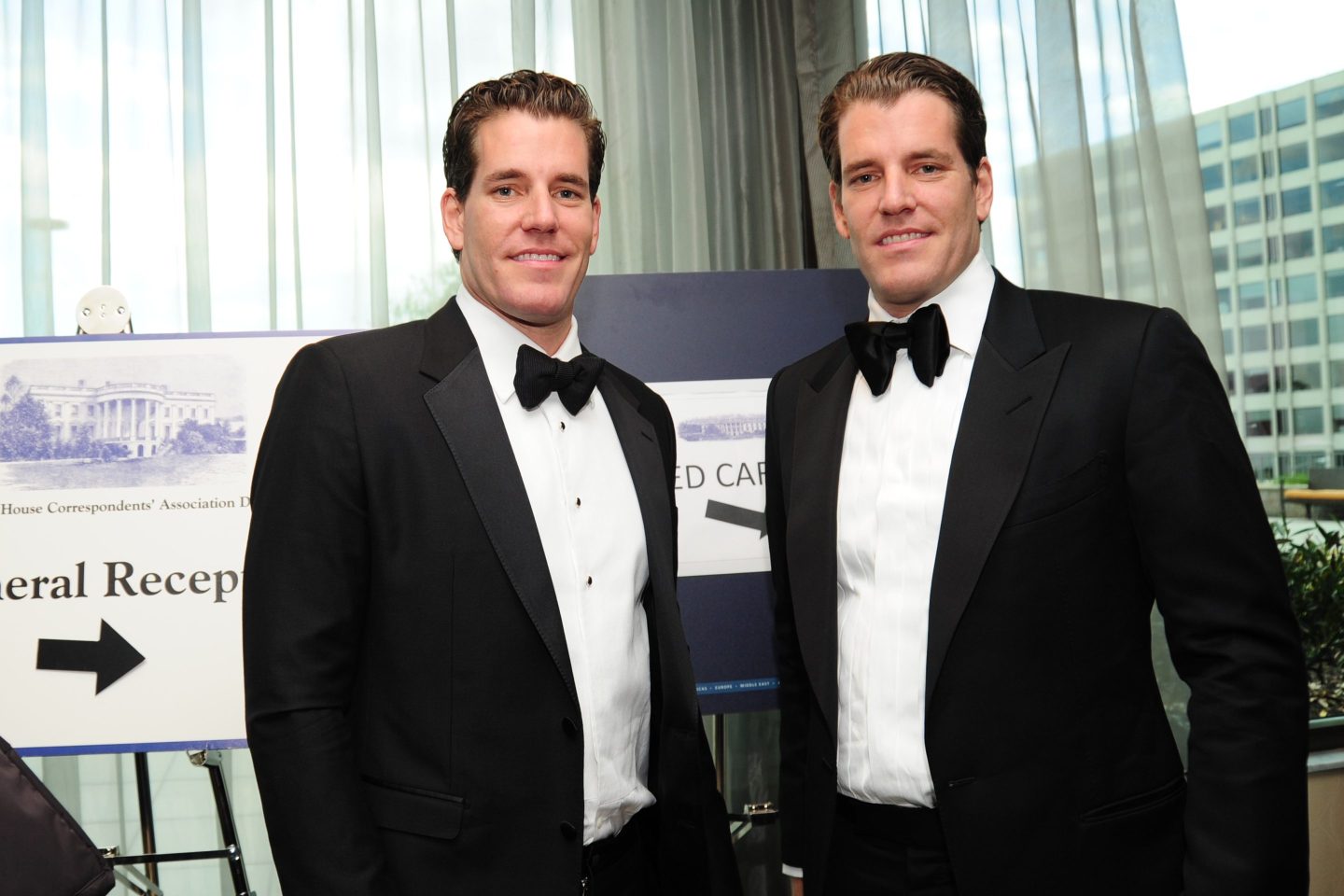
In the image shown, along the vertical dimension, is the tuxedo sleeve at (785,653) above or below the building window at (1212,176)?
below

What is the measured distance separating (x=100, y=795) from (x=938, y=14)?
3.48 m

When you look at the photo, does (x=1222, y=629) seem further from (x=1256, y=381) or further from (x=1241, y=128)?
(x=1241, y=128)

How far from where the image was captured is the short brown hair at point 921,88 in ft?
5.93

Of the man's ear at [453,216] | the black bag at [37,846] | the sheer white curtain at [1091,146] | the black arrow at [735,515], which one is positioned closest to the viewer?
the black bag at [37,846]

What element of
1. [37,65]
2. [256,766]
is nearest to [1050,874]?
[256,766]

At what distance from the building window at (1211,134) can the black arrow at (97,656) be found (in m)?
3.38

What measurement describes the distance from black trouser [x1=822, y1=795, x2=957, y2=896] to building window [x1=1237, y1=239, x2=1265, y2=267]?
2500mm

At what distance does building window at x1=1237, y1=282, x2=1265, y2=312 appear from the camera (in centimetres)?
331

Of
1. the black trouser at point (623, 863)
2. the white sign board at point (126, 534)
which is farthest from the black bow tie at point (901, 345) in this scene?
the white sign board at point (126, 534)

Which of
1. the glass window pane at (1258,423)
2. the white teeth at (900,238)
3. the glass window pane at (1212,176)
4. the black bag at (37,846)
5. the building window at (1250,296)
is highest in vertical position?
the glass window pane at (1212,176)

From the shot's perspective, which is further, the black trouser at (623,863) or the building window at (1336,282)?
the building window at (1336,282)

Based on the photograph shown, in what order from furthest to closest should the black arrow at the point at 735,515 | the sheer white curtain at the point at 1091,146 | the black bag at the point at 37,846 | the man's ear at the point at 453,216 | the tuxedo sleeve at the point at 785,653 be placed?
the sheer white curtain at the point at 1091,146 → the black arrow at the point at 735,515 → the tuxedo sleeve at the point at 785,653 → the man's ear at the point at 453,216 → the black bag at the point at 37,846

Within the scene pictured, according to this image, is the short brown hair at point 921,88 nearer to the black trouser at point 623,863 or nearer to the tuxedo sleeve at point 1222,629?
the tuxedo sleeve at point 1222,629

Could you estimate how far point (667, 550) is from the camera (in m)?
1.83
